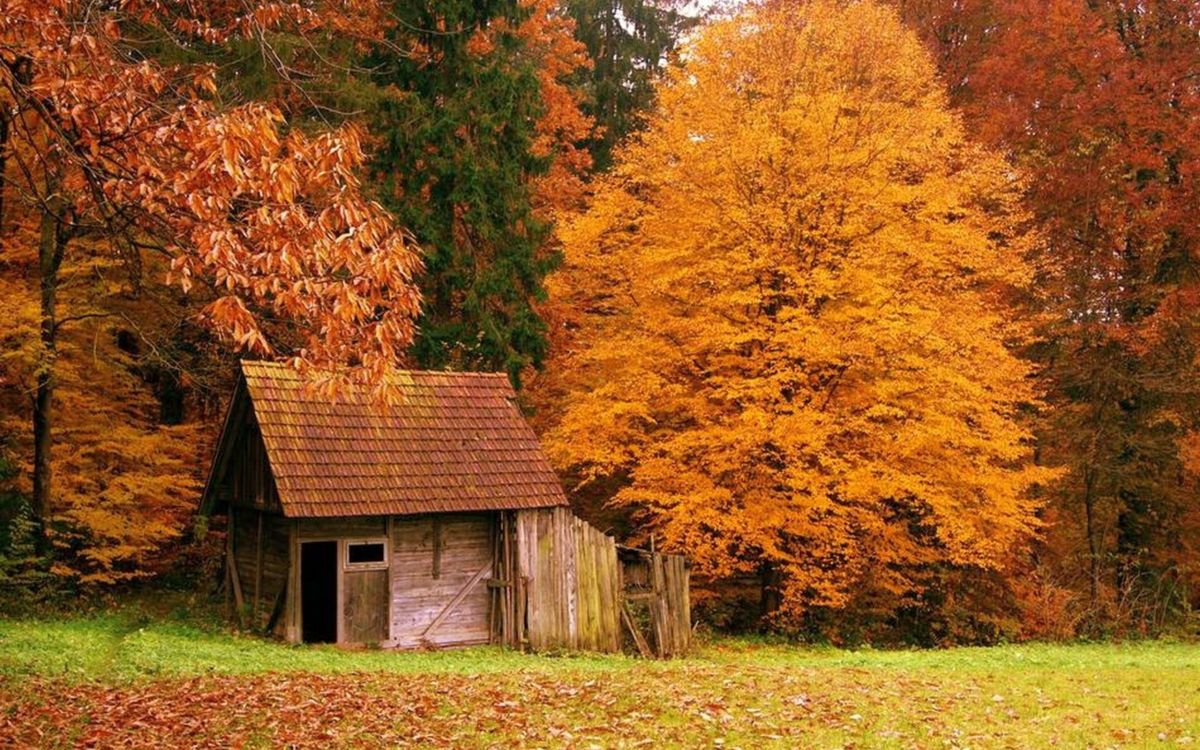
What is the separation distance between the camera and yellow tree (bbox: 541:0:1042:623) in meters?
18.7

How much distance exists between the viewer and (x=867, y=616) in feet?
75.5

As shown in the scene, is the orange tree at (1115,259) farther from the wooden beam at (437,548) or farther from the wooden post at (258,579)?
the wooden post at (258,579)

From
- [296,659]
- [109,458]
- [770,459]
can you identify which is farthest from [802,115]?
[109,458]

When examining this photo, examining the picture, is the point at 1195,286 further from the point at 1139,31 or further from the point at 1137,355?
the point at 1139,31

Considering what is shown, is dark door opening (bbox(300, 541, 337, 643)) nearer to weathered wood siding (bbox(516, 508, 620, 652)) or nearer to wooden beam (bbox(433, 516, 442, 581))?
wooden beam (bbox(433, 516, 442, 581))

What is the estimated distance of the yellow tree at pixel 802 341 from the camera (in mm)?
18672

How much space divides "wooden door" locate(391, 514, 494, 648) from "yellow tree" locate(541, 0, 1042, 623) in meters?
3.12

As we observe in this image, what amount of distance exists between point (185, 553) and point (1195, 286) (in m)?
25.0

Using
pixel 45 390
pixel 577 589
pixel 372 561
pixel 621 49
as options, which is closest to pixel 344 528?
pixel 372 561

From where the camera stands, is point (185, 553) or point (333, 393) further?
point (185, 553)

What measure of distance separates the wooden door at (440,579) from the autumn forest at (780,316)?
315cm

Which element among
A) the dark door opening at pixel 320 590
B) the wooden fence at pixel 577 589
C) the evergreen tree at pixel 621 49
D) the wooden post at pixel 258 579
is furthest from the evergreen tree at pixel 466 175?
the evergreen tree at pixel 621 49

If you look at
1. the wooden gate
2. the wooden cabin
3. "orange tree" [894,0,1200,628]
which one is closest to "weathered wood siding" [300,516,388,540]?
the wooden cabin

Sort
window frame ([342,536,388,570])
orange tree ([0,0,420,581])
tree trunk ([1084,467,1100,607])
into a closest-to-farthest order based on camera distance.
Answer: orange tree ([0,0,420,581]) → window frame ([342,536,388,570]) → tree trunk ([1084,467,1100,607])
